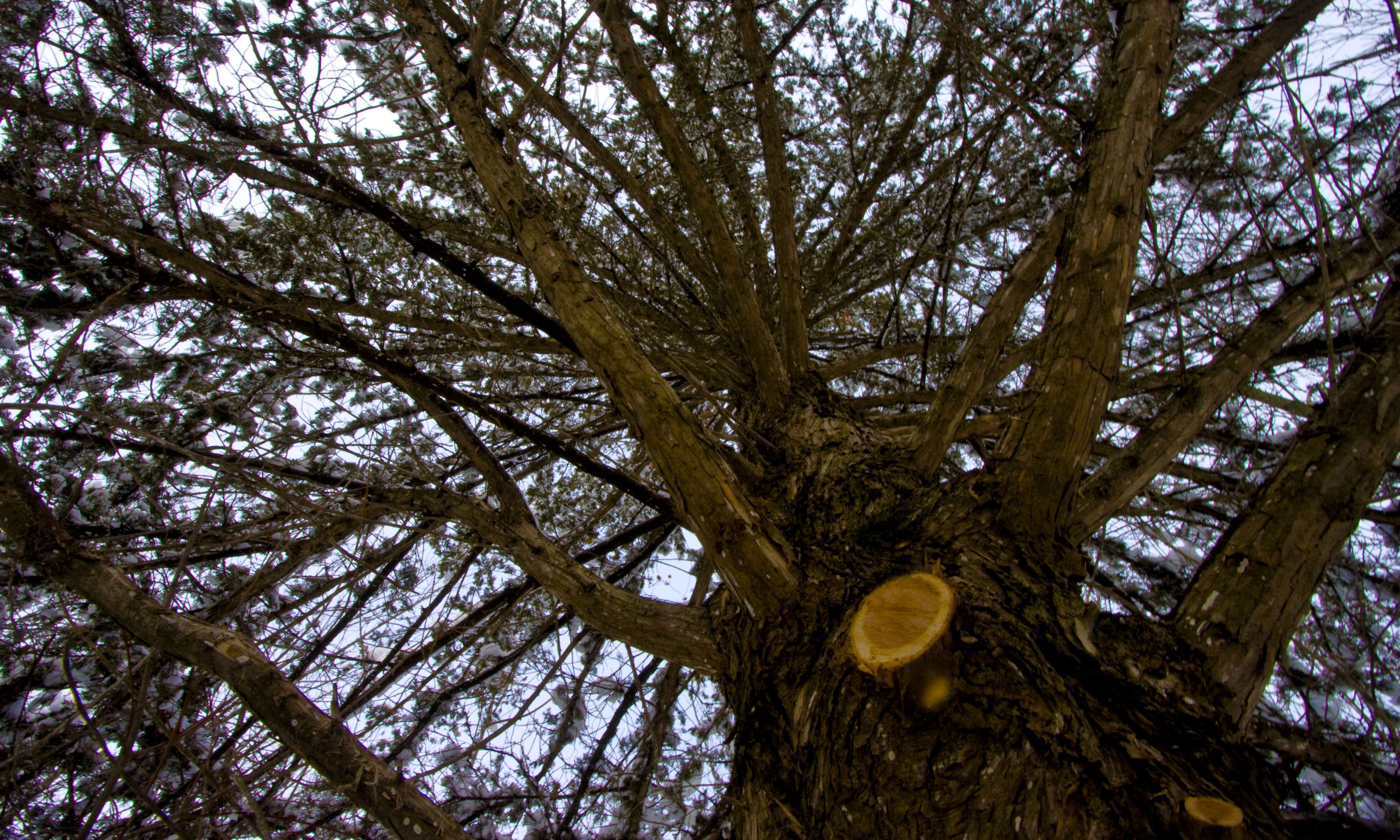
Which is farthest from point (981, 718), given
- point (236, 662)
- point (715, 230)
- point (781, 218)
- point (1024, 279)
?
point (781, 218)

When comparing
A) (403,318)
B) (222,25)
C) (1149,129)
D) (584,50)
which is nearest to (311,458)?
(403,318)

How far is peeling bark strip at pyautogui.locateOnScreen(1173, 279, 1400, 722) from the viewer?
1.22 meters

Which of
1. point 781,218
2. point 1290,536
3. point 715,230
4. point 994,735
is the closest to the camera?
point 994,735

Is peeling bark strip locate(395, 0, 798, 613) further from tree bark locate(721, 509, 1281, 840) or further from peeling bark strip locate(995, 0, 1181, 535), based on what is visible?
peeling bark strip locate(995, 0, 1181, 535)

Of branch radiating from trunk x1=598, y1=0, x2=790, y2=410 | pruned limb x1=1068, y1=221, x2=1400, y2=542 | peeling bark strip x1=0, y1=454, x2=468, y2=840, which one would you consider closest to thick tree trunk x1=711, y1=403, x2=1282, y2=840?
pruned limb x1=1068, y1=221, x2=1400, y2=542

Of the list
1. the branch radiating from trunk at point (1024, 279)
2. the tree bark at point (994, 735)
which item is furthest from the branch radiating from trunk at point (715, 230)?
the tree bark at point (994, 735)

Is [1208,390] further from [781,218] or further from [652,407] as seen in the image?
[781,218]

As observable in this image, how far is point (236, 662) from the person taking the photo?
1351mm

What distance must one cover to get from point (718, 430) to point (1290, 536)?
100 inches

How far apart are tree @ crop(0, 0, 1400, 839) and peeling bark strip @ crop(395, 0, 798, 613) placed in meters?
0.01

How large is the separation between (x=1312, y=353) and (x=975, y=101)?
5.11ft

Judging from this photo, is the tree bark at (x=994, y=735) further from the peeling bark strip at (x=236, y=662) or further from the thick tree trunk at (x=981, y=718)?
the peeling bark strip at (x=236, y=662)

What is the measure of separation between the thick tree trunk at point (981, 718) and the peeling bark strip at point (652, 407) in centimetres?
10

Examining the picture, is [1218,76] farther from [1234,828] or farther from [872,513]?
[1234,828]
